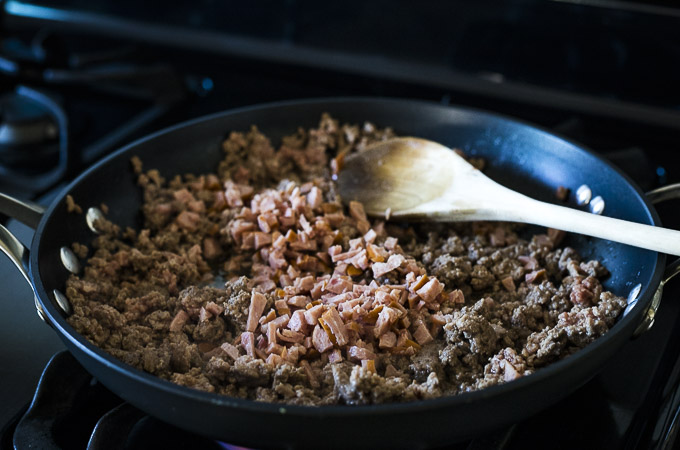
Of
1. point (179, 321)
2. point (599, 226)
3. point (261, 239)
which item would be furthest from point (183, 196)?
point (599, 226)

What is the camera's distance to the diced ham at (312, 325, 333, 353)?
2.52 feet

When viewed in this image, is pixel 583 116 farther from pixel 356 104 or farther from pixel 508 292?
pixel 508 292

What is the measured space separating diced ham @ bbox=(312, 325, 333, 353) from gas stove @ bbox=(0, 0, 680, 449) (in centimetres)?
51

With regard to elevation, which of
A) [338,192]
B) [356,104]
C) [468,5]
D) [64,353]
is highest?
[468,5]

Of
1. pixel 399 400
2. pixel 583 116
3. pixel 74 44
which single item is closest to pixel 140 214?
pixel 399 400

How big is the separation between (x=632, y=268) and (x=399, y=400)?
0.39m

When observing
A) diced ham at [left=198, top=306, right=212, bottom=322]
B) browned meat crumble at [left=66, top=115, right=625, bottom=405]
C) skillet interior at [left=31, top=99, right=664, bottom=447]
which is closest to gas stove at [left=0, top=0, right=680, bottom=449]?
skillet interior at [left=31, top=99, right=664, bottom=447]

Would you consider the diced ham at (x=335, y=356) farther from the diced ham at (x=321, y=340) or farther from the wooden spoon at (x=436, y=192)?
the wooden spoon at (x=436, y=192)

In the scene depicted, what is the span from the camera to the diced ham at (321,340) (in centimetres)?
77

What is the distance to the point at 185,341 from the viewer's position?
2.65 feet

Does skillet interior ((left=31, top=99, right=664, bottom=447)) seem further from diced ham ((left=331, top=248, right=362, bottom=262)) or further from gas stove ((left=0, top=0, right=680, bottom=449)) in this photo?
diced ham ((left=331, top=248, right=362, bottom=262))

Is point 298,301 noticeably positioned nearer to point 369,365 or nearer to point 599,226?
point 369,365

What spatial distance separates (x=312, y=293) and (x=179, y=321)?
18 cm

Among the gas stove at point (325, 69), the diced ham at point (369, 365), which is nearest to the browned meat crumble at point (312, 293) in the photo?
the diced ham at point (369, 365)
